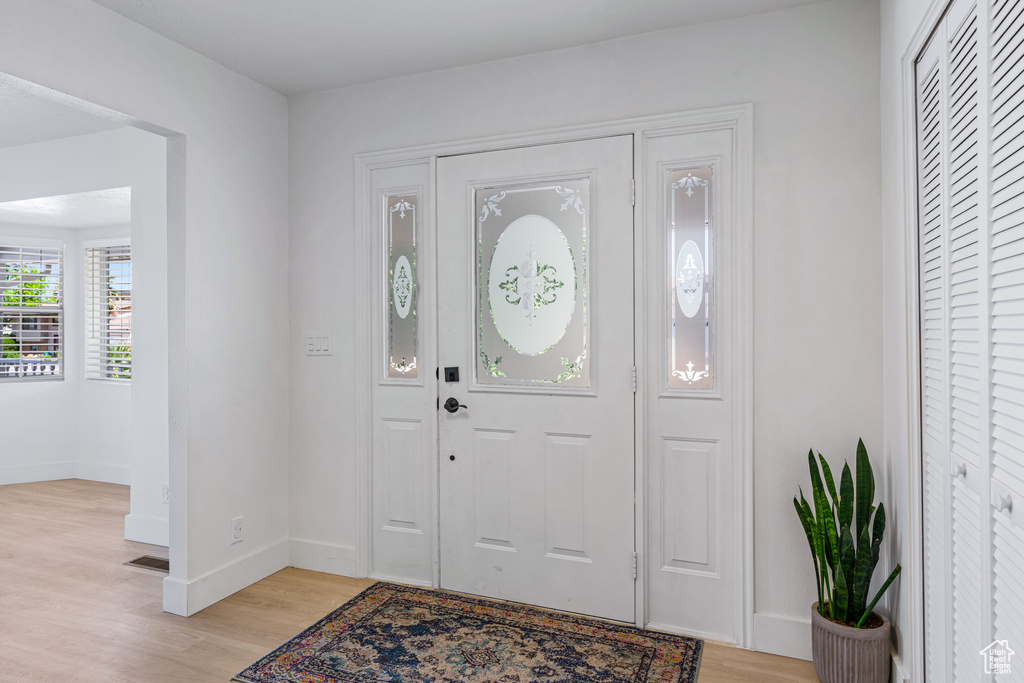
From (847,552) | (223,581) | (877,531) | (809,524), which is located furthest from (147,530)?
(877,531)

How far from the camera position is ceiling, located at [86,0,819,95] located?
90.7 inches

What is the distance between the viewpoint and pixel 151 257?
11.8ft

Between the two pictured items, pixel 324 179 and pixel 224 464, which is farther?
pixel 324 179

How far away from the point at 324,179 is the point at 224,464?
5.04 ft

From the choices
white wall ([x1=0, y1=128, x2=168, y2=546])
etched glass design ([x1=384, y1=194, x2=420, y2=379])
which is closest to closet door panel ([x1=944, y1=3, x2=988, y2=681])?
etched glass design ([x1=384, y1=194, x2=420, y2=379])

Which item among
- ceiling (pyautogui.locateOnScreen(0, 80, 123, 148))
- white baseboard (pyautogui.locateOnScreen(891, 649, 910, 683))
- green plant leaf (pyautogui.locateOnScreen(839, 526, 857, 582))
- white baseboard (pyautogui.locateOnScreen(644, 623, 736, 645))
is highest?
ceiling (pyautogui.locateOnScreen(0, 80, 123, 148))

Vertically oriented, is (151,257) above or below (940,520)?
above

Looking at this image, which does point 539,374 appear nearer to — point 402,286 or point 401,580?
point 402,286

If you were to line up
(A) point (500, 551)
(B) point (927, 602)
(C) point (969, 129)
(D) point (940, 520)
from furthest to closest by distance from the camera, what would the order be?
1. (A) point (500, 551)
2. (B) point (927, 602)
3. (D) point (940, 520)
4. (C) point (969, 129)

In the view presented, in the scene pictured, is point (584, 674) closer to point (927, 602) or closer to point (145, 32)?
point (927, 602)

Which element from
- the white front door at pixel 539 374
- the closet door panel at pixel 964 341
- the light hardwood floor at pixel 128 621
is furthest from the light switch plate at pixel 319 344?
the closet door panel at pixel 964 341

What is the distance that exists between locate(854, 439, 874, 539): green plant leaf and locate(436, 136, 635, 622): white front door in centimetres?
86

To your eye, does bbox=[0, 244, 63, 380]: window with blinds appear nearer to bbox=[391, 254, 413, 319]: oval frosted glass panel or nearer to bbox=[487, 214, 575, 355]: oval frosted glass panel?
bbox=[391, 254, 413, 319]: oval frosted glass panel

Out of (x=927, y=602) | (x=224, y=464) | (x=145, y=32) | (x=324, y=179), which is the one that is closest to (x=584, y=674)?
(x=927, y=602)
